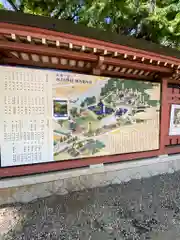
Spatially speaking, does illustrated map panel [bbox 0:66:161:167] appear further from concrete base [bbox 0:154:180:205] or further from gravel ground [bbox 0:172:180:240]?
gravel ground [bbox 0:172:180:240]

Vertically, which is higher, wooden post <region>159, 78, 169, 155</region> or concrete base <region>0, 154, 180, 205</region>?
wooden post <region>159, 78, 169, 155</region>

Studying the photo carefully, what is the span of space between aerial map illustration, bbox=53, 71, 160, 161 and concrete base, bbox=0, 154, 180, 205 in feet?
0.98

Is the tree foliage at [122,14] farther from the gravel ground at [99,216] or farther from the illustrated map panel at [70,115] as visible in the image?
the gravel ground at [99,216]

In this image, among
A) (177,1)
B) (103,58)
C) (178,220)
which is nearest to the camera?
(178,220)

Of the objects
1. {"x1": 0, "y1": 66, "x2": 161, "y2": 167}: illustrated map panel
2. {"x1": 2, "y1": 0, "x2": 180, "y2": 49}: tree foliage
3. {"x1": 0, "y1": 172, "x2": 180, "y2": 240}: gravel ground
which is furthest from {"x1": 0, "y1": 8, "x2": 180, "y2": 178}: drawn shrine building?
{"x1": 2, "y1": 0, "x2": 180, "y2": 49}: tree foliage

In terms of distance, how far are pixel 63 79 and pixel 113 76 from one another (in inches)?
41.5

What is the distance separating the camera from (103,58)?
9.46 feet

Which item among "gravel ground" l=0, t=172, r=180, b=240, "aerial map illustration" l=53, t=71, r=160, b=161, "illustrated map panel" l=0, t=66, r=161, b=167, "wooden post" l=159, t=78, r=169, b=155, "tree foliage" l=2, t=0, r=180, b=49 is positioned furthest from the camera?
"tree foliage" l=2, t=0, r=180, b=49

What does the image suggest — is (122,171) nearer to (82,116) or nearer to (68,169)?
(68,169)

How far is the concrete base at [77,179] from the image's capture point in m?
2.88

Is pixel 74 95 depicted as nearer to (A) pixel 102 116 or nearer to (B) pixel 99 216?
(A) pixel 102 116

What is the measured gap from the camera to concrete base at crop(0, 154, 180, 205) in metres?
2.88

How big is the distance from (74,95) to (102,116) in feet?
2.27

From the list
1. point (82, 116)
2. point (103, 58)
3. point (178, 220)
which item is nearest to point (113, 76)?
point (103, 58)
